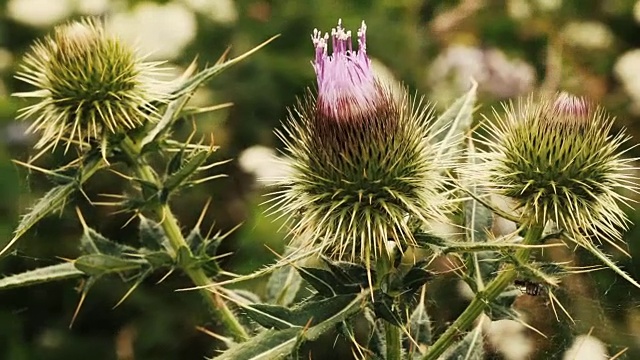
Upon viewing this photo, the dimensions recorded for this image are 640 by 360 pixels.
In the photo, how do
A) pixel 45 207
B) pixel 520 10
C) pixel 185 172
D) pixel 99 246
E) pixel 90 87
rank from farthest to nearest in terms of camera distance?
pixel 520 10 → pixel 90 87 → pixel 99 246 → pixel 185 172 → pixel 45 207

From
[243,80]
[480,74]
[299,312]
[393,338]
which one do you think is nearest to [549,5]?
[480,74]

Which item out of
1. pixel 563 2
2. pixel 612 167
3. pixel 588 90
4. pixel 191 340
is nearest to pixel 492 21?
pixel 563 2

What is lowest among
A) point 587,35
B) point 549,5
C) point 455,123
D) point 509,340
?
point 509,340

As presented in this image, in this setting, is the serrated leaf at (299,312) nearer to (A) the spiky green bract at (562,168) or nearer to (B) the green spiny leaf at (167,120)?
(A) the spiky green bract at (562,168)

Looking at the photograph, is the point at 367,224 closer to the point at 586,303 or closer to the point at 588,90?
the point at 586,303

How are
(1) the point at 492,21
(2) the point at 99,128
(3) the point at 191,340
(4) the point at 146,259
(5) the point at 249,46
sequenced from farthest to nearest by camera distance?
(1) the point at 492,21, (5) the point at 249,46, (3) the point at 191,340, (2) the point at 99,128, (4) the point at 146,259

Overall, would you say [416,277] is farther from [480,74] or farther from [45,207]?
[480,74]
